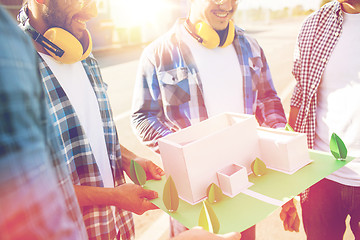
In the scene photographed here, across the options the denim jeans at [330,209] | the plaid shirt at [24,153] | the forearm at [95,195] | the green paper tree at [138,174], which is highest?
the plaid shirt at [24,153]

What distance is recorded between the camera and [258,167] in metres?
1.47

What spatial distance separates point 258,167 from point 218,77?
0.91 metres

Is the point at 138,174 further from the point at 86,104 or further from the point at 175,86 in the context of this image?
the point at 175,86

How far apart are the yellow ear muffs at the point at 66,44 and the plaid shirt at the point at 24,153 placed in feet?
3.83

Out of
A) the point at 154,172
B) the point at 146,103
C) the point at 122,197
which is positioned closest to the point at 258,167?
the point at 154,172

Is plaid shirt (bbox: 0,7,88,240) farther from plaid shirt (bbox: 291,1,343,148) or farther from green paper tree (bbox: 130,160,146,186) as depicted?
plaid shirt (bbox: 291,1,343,148)

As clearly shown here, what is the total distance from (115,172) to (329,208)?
1590 millimetres

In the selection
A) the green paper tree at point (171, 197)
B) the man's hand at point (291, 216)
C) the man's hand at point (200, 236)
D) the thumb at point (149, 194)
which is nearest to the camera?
the man's hand at point (200, 236)

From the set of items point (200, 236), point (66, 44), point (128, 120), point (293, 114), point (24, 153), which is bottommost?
point (128, 120)

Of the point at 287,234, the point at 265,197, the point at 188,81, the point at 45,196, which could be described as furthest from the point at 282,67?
the point at 45,196

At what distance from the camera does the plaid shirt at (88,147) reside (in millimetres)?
1531

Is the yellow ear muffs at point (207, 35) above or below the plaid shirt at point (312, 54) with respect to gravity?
above

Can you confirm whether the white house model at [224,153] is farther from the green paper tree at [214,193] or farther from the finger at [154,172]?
the finger at [154,172]

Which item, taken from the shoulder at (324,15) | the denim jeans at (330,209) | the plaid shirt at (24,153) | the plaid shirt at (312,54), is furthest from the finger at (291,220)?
the plaid shirt at (24,153)
